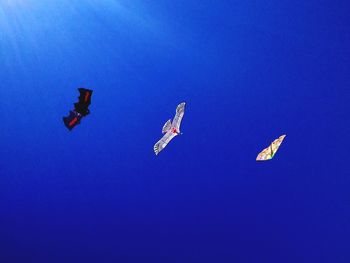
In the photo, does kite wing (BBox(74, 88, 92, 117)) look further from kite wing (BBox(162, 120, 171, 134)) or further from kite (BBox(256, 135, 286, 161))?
kite (BBox(256, 135, 286, 161))

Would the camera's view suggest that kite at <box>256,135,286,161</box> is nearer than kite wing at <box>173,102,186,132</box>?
No

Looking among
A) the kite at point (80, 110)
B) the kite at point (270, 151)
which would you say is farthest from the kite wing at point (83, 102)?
the kite at point (270, 151)

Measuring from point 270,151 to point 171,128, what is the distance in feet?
2.86

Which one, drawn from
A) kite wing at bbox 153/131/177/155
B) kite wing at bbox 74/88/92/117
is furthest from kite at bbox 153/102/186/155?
kite wing at bbox 74/88/92/117

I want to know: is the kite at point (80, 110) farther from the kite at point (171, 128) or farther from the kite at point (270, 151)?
the kite at point (270, 151)

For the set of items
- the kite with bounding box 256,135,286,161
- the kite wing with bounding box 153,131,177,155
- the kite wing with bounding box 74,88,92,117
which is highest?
the kite wing with bounding box 74,88,92,117

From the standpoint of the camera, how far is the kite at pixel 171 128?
2.82m

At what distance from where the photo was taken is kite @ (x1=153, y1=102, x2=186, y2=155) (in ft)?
9.27

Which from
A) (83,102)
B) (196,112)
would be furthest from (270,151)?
(83,102)

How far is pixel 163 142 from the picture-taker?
9.86ft

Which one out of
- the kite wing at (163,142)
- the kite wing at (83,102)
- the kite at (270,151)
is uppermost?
the kite wing at (83,102)

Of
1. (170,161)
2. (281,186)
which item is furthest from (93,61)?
(281,186)

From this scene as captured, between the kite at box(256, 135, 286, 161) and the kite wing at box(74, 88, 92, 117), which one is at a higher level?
the kite wing at box(74, 88, 92, 117)

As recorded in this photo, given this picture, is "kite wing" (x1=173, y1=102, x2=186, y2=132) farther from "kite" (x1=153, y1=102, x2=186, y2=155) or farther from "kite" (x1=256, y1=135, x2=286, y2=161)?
"kite" (x1=256, y1=135, x2=286, y2=161)
